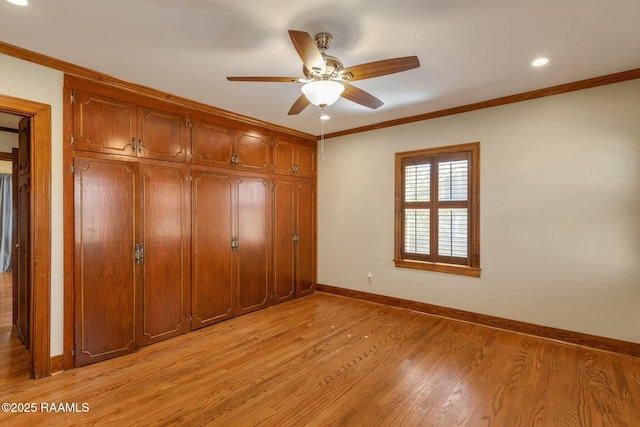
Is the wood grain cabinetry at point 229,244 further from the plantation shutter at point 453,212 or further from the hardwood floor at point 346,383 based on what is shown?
the plantation shutter at point 453,212

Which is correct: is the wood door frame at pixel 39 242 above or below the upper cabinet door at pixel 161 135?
below

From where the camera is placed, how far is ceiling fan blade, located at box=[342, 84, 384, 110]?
2.50 meters

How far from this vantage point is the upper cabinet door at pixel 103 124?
2824 millimetres

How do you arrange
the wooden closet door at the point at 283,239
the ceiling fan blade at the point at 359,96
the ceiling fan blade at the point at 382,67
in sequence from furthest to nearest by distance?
1. the wooden closet door at the point at 283,239
2. the ceiling fan blade at the point at 359,96
3. the ceiling fan blade at the point at 382,67

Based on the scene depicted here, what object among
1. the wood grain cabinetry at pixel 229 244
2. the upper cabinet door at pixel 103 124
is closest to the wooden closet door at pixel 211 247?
the wood grain cabinetry at pixel 229 244

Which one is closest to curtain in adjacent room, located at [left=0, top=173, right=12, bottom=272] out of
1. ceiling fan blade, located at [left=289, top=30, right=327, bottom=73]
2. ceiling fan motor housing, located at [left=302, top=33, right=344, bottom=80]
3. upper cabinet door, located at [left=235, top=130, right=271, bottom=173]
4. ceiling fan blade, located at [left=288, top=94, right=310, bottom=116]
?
upper cabinet door, located at [left=235, top=130, right=271, bottom=173]

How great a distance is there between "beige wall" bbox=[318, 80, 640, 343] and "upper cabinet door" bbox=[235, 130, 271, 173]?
1877mm

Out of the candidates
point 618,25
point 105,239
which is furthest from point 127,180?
point 618,25

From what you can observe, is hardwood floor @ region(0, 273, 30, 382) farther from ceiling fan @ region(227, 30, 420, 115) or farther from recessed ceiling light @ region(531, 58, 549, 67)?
recessed ceiling light @ region(531, 58, 549, 67)

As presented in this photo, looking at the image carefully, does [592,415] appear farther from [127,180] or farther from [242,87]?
[127,180]

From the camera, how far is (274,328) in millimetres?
3725

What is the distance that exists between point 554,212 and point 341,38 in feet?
9.43

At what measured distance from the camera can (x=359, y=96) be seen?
8.67ft

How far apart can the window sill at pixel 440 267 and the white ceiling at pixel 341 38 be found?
211 cm
